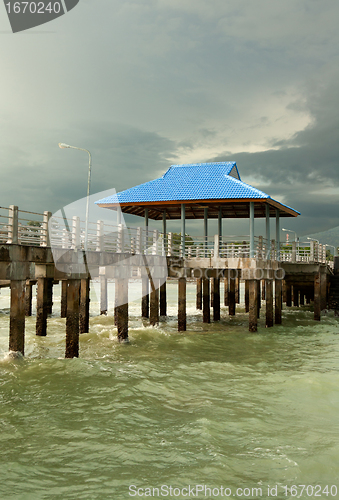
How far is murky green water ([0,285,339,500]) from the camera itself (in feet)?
19.8

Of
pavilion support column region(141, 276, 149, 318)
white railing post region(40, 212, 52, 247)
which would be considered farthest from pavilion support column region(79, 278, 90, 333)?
white railing post region(40, 212, 52, 247)

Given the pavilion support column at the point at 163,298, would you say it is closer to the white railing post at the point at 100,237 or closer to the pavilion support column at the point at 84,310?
the pavilion support column at the point at 84,310

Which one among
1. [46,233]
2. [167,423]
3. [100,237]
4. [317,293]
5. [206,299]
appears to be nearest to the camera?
[167,423]

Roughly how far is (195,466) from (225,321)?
16982mm

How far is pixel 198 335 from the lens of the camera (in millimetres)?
17906

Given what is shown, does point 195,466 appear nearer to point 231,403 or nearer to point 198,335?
point 231,403

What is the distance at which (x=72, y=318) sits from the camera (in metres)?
12.3

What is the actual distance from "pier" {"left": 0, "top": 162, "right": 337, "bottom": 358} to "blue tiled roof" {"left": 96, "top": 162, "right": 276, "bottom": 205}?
54mm

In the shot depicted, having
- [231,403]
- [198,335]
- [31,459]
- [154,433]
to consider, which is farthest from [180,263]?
[31,459]

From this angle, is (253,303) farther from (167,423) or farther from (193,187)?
(167,423)

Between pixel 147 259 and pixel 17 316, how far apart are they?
6.81m

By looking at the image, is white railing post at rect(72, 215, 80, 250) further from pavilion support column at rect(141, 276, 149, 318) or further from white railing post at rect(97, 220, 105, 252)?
pavilion support column at rect(141, 276, 149, 318)

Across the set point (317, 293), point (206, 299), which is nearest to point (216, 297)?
point (206, 299)

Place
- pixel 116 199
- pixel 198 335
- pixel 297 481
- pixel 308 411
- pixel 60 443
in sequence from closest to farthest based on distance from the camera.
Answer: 1. pixel 297 481
2. pixel 60 443
3. pixel 308 411
4. pixel 198 335
5. pixel 116 199
